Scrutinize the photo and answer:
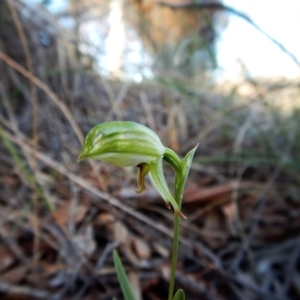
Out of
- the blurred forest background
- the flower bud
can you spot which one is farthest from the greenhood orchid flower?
the blurred forest background

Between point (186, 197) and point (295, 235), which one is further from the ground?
point (186, 197)

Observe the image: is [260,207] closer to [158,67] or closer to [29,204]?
[29,204]

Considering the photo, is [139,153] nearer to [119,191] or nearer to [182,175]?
[182,175]

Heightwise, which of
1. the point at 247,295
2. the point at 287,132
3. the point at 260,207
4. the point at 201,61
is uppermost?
the point at 201,61

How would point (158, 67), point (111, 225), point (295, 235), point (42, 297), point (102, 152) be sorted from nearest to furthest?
1. point (102, 152)
2. point (42, 297)
3. point (111, 225)
4. point (295, 235)
5. point (158, 67)

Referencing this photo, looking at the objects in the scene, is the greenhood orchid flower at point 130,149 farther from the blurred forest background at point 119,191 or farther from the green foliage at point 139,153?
the blurred forest background at point 119,191

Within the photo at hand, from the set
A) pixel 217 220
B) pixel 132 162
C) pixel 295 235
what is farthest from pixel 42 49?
pixel 132 162

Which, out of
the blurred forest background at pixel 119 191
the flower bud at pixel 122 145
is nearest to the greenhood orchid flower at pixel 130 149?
the flower bud at pixel 122 145

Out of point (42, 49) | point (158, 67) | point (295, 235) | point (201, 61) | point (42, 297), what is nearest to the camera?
point (42, 297)
